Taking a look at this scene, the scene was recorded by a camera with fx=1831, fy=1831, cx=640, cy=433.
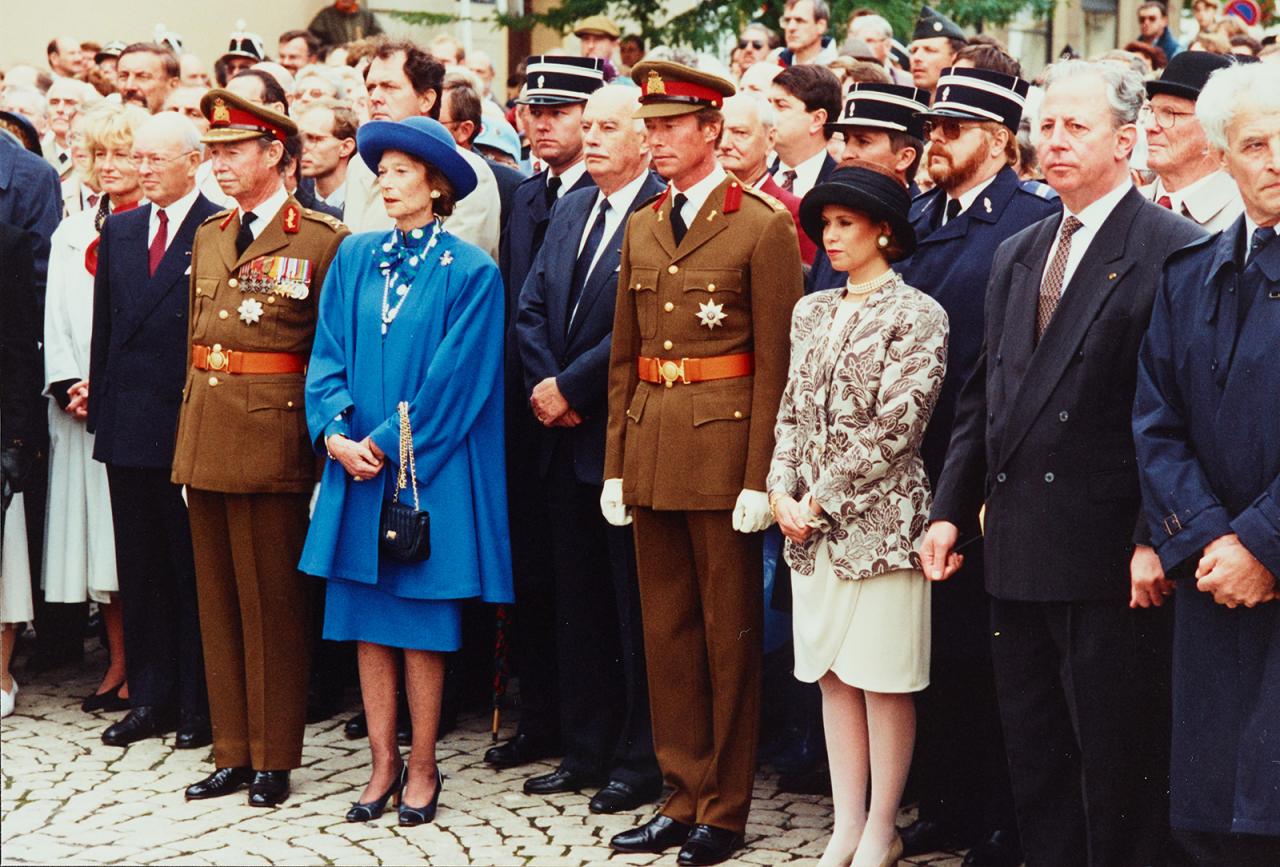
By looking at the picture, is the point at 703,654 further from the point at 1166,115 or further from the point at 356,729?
the point at 1166,115

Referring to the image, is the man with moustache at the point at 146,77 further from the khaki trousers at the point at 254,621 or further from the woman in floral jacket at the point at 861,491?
the woman in floral jacket at the point at 861,491

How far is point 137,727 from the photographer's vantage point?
7078 mm

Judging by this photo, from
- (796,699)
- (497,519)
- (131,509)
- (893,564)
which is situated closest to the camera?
(893,564)

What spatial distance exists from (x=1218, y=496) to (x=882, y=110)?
2.20m

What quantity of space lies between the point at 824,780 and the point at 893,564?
4.82 feet

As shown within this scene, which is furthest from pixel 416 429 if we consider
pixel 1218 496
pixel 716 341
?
pixel 1218 496

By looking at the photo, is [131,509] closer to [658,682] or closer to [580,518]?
[580,518]

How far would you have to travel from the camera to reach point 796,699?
Result: 662 centimetres

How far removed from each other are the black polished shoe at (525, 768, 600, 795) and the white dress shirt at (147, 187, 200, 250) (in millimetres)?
2521

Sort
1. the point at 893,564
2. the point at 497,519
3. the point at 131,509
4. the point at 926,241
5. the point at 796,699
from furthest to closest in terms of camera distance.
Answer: the point at 131,509
the point at 796,699
the point at 497,519
the point at 926,241
the point at 893,564

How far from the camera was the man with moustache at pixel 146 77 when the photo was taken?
10375 millimetres

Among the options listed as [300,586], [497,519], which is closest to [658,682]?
[497,519]

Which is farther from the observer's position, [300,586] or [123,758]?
[123,758]

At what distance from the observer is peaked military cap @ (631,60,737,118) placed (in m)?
5.70
